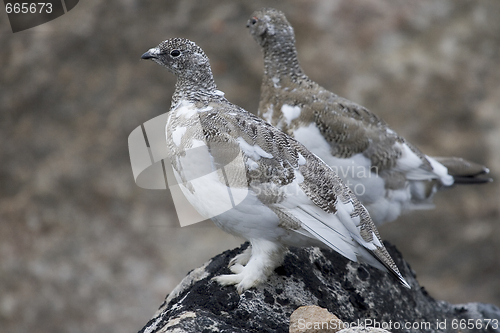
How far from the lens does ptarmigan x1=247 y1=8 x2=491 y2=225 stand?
11.7ft

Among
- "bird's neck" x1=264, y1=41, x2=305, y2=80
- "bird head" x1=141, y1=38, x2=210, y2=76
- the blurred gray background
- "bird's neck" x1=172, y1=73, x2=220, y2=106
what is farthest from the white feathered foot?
the blurred gray background

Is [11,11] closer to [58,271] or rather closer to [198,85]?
[58,271]

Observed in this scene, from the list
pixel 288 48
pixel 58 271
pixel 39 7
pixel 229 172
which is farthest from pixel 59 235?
pixel 229 172

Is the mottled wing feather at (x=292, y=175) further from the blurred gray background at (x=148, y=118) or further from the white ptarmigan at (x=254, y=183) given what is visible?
the blurred gray background at (x=148, y=118)

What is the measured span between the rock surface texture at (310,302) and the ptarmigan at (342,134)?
1.64ft

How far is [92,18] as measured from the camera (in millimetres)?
7105

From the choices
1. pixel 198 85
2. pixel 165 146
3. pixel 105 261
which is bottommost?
pixel 165 146

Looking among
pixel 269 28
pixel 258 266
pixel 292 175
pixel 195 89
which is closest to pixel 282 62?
pixel 269 28

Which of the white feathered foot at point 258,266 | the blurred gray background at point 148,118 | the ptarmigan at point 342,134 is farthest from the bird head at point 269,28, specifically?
the blurred gray background at point 148,118

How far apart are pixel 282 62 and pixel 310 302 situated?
1.86 meters

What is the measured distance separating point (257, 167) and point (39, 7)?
17.7ft

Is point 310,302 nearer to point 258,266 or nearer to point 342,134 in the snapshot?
point 258,266

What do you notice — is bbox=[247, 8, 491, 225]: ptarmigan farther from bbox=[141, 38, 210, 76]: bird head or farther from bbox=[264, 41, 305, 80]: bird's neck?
bbox=[141, 38, 210, 76]: bird head

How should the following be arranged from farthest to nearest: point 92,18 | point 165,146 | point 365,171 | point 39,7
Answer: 1. point 92,18
2. point 39,7
3. point 365,171
4. point 165,146
